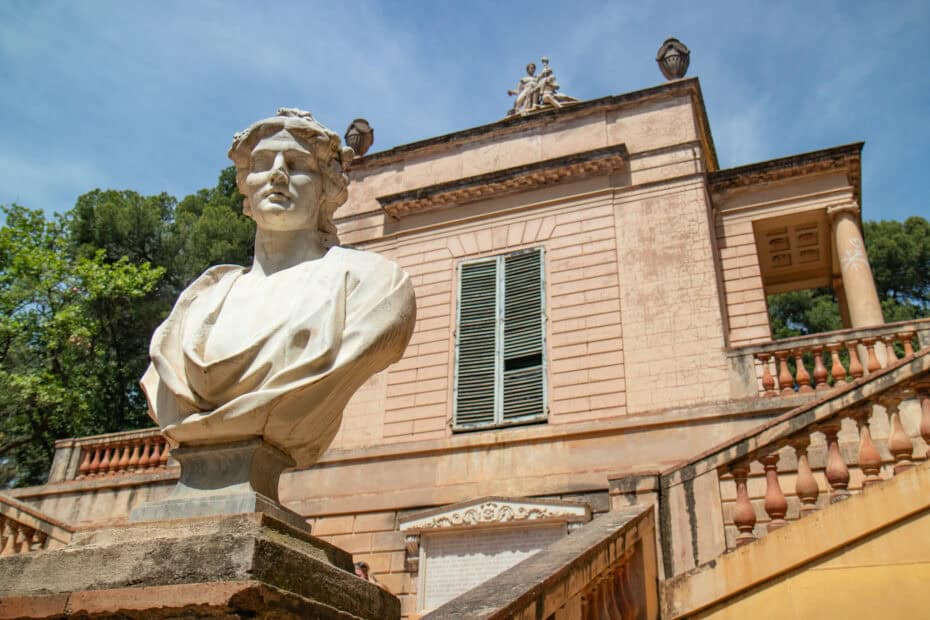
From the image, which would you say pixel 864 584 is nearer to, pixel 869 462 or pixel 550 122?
pixel 869 462

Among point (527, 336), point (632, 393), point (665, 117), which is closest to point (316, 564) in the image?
point (632, 393)

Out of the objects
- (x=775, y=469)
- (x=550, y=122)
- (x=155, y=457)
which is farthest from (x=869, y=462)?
(x=155, y=457)

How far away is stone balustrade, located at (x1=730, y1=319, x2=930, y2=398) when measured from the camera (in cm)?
904

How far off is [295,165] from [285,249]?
40 centimetres

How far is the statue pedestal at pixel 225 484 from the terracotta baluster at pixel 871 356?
7388mm

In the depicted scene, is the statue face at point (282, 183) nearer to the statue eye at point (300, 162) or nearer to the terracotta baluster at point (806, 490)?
the statue eye at point (300, 162)

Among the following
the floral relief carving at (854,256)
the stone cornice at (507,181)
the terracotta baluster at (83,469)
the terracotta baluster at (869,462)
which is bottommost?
Answer: the terracotta baluster at (869,462)

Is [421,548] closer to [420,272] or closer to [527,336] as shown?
[527,336]

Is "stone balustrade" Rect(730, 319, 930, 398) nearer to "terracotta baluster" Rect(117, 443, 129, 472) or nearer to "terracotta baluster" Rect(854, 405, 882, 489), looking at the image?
"terracotta baluster" Rect(854, 405, 882, 489)

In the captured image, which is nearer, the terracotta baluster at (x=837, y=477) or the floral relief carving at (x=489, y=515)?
the terracotta baluster at (x=837, y=477)

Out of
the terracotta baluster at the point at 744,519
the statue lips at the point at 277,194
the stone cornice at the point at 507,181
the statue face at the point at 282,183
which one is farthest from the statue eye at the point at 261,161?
the stone cornice at the point at 507,181

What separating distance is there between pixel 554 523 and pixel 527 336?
3100 millimetres

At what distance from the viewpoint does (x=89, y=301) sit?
2133 cm

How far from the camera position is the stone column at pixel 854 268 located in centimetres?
1134
